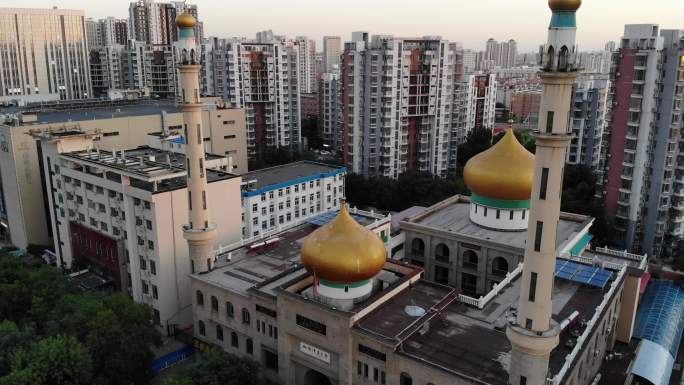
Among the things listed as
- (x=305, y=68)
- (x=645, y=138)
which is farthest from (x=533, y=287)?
(x=305, y=68)

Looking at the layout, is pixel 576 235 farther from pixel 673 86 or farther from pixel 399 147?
pixel 399 147

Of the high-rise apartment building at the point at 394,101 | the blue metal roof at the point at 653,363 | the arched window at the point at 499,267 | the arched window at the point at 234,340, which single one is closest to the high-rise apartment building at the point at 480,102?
the high-rise apartment building at the point at 394,101

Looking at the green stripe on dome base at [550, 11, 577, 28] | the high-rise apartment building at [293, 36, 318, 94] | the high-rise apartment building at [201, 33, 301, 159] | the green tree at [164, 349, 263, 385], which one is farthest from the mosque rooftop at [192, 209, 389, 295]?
the high-rise apartment building at [293, 36, 318, 94]

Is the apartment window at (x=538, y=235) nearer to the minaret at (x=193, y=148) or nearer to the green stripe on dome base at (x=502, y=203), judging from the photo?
the green stripe on dome base at (x=502, y=203)

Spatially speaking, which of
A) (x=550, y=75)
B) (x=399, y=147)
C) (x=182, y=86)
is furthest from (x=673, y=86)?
(x=182, y=86)

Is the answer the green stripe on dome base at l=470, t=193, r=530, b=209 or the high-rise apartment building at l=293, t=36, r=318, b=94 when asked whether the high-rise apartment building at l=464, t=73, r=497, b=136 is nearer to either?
the green stripe on dome base at l=470, t=193, r=530, b=209
